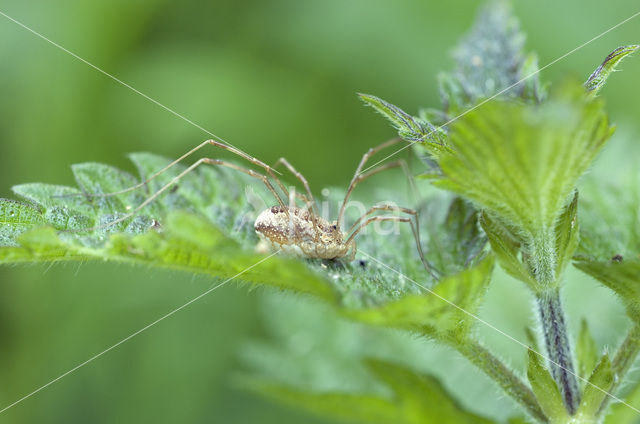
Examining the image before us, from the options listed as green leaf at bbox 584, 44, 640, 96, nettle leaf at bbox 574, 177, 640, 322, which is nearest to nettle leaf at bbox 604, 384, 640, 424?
nettle leaf at bbox 574, 177, 640, 322

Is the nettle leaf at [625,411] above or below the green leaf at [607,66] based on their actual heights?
below

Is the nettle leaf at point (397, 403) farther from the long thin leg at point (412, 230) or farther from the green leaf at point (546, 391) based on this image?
the long thin leg at point (412, 230)

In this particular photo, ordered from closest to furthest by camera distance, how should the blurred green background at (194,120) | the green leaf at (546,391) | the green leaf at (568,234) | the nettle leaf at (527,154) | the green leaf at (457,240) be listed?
the nettle leaf at (527,154), the green leaf at (546,391), the green leaf at (568,234), the green leaf at (457,240), the blurred green background at (194,120)

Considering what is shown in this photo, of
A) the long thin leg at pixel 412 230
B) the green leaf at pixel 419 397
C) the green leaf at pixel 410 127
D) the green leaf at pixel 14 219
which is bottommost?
the green leaf at pixel 419 397

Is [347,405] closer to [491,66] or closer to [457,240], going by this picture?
[457,240]

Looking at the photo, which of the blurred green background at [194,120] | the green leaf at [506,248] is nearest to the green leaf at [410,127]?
the green leaf at [506,248]

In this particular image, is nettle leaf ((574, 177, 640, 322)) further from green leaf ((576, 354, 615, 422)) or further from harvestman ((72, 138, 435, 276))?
harvestman ((72, 138, 435, 276))
